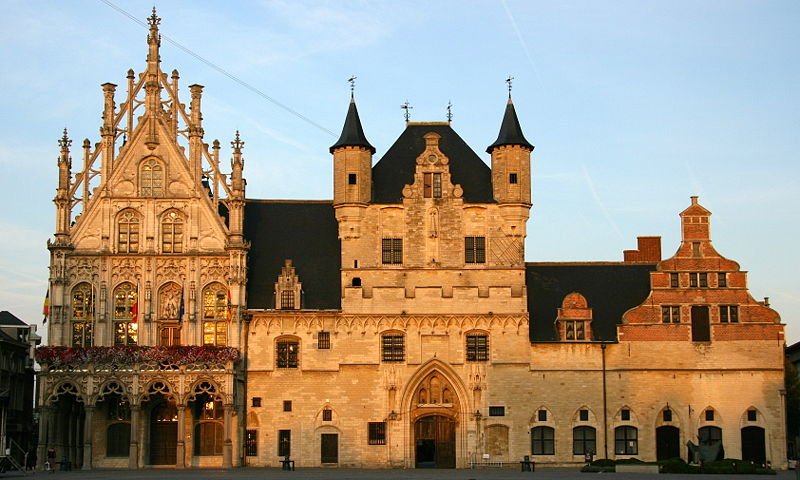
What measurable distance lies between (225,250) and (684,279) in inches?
1095

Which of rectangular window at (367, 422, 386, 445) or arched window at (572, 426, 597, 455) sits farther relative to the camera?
arched window at (572, 426, 597, 455)

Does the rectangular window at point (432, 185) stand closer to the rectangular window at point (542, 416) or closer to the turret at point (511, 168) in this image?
the turret at point (511, 168)

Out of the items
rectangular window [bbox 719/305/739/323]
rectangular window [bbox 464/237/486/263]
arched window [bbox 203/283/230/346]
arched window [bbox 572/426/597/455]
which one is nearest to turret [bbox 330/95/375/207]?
rectangular window [bbox 464/237/486/263]

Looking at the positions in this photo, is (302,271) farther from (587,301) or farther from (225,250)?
(587,301)

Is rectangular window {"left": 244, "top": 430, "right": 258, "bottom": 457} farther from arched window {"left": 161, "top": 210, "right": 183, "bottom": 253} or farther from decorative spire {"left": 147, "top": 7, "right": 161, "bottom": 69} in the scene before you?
decorative spire {"left": 147, "top": 7, "right": 161, "bottom": 69}

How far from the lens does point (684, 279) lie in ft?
229

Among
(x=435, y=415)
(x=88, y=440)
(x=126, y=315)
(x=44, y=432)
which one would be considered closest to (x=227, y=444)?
(x=88, y=440)

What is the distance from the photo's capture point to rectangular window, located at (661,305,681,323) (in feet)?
227

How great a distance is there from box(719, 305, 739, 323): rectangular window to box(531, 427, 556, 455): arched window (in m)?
12.4

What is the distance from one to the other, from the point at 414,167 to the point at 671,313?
1815 centimetres

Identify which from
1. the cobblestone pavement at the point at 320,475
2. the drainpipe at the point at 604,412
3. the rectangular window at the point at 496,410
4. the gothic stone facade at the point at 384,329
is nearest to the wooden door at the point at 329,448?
the gothic stone facade at the point at 384,329

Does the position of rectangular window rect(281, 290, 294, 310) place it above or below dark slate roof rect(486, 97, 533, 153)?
below

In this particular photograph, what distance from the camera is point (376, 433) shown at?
67750 millimetres

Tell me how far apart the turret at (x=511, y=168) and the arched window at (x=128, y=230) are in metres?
21.9
